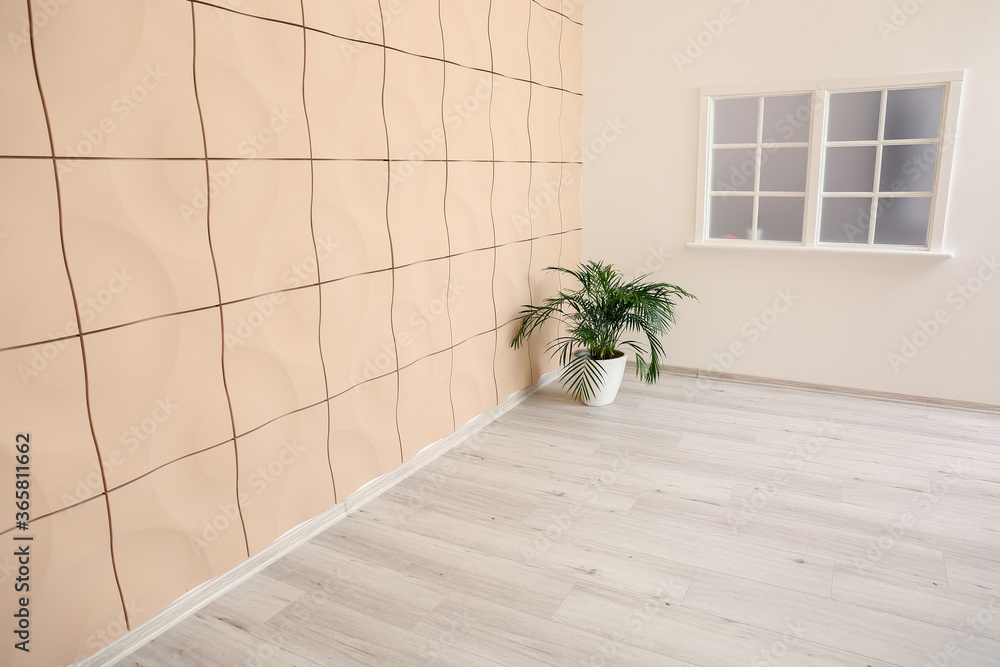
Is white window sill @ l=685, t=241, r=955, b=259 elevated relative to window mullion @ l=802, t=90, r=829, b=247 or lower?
lower

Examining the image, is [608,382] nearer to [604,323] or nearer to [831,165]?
[604,323]

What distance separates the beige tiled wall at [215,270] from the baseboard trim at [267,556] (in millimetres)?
43

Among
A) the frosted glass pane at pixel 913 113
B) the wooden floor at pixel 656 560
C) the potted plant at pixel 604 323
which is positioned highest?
the frosted glass pane at pixel 913 113

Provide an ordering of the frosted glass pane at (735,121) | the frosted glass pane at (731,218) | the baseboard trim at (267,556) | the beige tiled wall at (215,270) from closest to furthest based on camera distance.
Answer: the beige tiled wall at (215,270) < the baseboard trim at (267,556) < the frosted glass pane at (735,121) < the frosted glass pane at (731,218)

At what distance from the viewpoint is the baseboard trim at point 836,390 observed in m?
3.62

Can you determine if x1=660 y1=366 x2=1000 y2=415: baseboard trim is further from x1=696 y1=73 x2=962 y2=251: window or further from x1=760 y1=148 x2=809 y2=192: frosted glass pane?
x1=760 y1=148 x2=809 y2=192: frosted glass pane

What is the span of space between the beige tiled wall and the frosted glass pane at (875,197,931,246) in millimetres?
2187

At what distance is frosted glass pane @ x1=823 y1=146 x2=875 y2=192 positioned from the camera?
12.2 feet

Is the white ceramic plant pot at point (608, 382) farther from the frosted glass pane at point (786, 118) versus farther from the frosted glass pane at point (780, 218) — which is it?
the frosted glass pane at point (786, 118)

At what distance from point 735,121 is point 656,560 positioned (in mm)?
2700

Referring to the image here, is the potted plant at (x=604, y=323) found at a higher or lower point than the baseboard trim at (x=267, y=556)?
higher

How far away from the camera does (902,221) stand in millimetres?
3703

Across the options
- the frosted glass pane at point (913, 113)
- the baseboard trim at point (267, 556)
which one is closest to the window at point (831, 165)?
the frosted glass pane at point (913, 113)

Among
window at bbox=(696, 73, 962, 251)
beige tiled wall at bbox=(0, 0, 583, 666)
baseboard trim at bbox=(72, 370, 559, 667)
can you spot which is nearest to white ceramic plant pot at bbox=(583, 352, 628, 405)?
baseboard trim at bbox=(72, 370, 559, 667)
